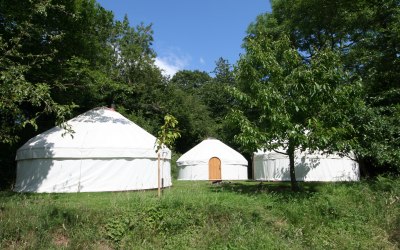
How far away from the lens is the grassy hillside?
655cm

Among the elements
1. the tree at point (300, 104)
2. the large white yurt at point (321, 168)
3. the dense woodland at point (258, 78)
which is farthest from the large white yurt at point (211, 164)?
the tree at point (300, 104)

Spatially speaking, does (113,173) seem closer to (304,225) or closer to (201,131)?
(304,225)

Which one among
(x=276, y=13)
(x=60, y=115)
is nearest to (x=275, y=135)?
(x=60, y=115)

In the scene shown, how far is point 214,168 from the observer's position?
22.8 metres

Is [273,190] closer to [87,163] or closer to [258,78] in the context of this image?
[258,78]

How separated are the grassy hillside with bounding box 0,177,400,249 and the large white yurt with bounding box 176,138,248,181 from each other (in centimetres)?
1426

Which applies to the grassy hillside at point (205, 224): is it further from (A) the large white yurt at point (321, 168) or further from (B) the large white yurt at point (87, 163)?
(A) the large white yurt at point (321, 168)

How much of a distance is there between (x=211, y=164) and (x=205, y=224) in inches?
608

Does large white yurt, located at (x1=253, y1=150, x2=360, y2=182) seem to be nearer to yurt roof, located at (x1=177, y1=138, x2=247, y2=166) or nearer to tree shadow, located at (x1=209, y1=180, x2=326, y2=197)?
tree shadow, located at (x1=209, y1=180, x2=326, y2=197)

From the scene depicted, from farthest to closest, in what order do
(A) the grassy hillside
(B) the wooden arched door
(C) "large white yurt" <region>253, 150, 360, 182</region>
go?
(B) the wooden arched door, (C) "large white yurt" <region>253, 150, 360, 182</region>, (A) the grassy hillside

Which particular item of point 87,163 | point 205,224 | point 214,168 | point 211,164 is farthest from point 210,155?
point 205,224

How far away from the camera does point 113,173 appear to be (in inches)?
502

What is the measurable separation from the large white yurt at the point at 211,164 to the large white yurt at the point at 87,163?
30.1 feet

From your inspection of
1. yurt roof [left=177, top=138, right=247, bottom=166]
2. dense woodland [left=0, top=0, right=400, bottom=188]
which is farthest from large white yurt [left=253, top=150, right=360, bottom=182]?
yurt roof [left=177, top=138, right=247, bottom=166]
